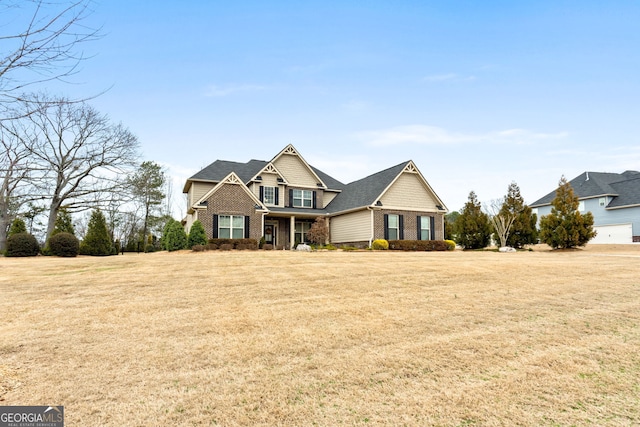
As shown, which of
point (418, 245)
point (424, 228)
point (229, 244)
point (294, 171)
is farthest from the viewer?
point (294, 171)

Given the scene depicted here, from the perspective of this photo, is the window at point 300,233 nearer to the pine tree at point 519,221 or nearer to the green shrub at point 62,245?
the green shrub at point 62,245

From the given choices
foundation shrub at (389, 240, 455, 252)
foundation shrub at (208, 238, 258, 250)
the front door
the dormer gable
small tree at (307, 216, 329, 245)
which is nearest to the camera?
foundation shrub at (208, 238, 258, 250)

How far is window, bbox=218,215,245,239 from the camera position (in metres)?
22.5

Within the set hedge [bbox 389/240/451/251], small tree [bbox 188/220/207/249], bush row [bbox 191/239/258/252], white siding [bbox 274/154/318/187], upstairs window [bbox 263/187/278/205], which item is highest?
white siding [bbox 274/154/318/187]

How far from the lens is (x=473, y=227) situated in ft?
100

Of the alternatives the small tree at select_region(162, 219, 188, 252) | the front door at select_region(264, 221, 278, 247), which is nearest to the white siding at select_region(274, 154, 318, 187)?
the front door at select_region(264, 221, 278, 247)

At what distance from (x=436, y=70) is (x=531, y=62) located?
431cm

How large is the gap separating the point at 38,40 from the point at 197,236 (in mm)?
18315

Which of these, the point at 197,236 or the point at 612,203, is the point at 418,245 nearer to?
the point at 197,236

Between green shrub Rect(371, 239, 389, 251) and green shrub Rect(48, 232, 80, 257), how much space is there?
59.7ft

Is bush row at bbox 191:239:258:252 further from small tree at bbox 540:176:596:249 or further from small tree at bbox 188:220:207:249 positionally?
small tree at bbox 540:176:596:249

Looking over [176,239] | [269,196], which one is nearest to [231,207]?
[176,239]

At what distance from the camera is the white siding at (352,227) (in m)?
24.7

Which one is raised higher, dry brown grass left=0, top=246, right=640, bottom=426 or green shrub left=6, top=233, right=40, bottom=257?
green shrub left=6, top=233, right=40, bottom=257
